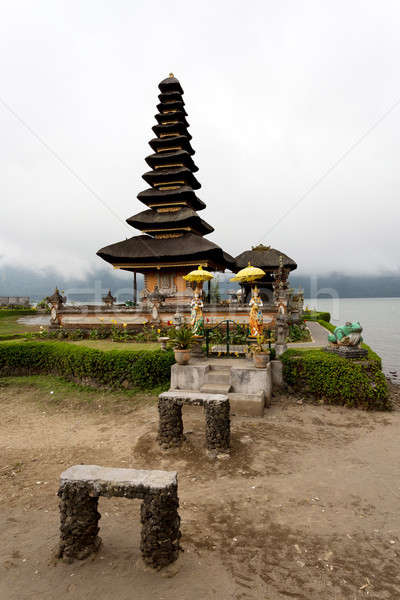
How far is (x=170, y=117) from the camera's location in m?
27.6

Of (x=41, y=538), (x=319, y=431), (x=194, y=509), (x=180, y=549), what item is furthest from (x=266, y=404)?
(x=41, y=538)

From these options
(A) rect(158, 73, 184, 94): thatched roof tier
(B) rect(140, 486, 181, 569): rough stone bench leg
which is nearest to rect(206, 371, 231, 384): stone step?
(B) rect(140, 486, 181, 569): rough stone bench leg

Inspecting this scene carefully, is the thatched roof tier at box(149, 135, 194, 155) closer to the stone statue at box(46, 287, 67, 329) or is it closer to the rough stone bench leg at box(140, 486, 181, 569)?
the stone statue at box(46, 287, 67, 329)

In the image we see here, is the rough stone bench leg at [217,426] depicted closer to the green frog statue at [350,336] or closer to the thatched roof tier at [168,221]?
the green frog statue at [350,336]

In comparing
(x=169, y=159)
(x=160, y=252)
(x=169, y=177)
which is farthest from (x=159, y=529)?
(x=169, y=159)

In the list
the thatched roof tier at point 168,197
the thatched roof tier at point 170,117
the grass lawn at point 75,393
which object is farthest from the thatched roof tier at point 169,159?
the grass lawn at point 75,393

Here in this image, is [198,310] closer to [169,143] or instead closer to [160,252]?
[160,252]

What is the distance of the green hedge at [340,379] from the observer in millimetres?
9016

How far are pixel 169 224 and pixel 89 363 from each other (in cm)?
1537

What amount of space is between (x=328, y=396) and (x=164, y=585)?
7332 millimetres

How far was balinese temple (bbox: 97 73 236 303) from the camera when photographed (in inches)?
907

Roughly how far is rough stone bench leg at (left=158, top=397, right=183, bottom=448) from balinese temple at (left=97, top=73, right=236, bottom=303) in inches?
611

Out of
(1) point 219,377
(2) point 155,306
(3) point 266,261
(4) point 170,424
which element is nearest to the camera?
(4) point 170,424

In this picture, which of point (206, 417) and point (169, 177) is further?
point (169, 177)
